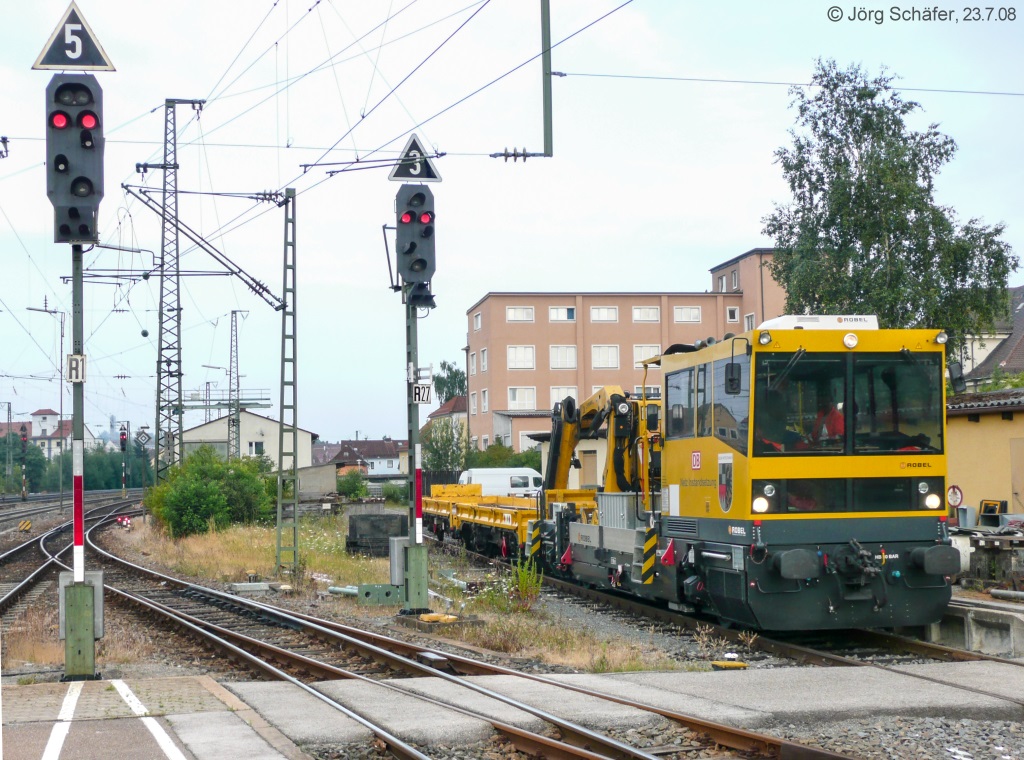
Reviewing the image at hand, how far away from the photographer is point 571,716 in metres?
8.12

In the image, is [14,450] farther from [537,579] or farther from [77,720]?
[77,720]

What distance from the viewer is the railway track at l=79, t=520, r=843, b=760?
24.1 feet

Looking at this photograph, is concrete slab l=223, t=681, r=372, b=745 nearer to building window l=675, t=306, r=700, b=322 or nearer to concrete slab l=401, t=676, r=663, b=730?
concrete slab l=401, t=676, r=663, b=730

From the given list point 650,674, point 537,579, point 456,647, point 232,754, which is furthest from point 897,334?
point 232,754

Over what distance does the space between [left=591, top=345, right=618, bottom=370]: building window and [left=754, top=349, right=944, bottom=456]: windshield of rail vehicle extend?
51.0 metres

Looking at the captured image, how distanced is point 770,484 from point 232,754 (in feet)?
21.9

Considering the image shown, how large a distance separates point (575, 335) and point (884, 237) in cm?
3118

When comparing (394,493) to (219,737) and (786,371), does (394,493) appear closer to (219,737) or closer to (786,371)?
(786,371)

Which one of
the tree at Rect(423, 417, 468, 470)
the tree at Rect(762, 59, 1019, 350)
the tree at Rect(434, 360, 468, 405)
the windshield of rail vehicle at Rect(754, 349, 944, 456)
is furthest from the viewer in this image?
the tree at Rect(434, 360, 468, 405)

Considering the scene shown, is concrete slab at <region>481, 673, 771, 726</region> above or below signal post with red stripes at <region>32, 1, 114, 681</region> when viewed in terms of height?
below

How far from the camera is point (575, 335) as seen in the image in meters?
63.0

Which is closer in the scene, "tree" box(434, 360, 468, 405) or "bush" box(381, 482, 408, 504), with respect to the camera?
"bush" box(381, 482, 408, 504)

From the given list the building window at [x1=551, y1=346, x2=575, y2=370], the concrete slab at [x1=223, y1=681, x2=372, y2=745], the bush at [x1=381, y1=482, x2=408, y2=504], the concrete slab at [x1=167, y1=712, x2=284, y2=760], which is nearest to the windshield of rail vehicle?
the concrete slab at [x1=223, y1=681, x2=372, y2=745]

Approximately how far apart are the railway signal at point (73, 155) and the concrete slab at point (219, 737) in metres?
4.74
